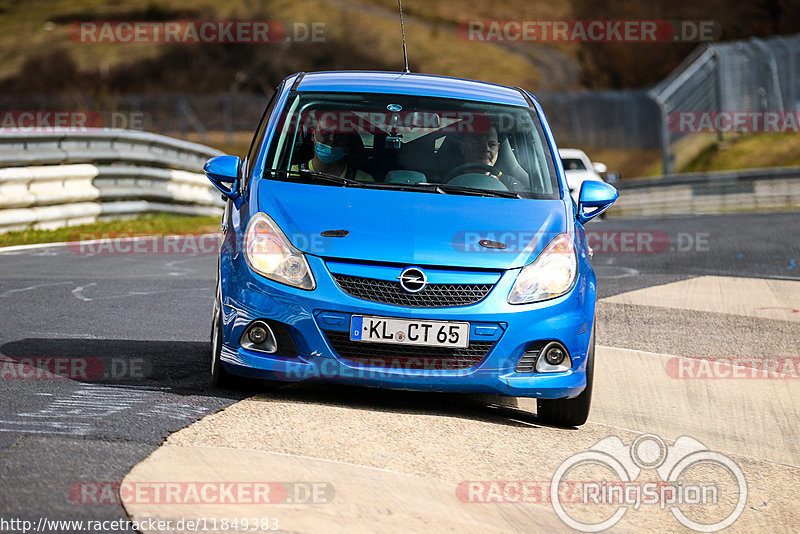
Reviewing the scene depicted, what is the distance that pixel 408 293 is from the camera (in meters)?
5.55

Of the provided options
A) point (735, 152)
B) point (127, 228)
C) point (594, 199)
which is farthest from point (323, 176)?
point (735, 152)

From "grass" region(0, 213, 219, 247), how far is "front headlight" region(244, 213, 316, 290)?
27.8ft

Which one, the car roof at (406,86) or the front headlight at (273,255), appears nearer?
the front headlight at (273,255)

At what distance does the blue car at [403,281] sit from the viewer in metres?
5.57

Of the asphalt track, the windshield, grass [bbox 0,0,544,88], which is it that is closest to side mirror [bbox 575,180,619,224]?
the windshield

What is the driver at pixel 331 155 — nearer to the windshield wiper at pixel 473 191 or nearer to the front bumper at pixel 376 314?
the windshield wiper at pixel 473 191

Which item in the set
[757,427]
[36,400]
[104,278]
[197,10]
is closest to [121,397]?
[36,400]

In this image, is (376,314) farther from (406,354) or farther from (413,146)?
(413,146)

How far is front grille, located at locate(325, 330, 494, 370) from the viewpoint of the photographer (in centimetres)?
559

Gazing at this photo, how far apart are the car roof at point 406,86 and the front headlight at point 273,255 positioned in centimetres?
134

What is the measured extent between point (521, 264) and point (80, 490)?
240cm

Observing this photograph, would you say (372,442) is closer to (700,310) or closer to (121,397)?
(121,397)

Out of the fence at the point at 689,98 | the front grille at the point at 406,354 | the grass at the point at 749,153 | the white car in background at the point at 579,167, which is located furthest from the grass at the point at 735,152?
the front grille at the point at 406,354

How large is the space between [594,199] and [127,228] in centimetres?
1050
